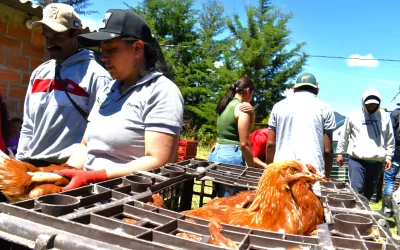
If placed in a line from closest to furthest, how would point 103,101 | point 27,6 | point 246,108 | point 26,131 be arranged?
Answer: point 103,101 < point 26,131 < point 27,6 < point 246,108

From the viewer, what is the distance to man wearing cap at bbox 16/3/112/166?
2887 millimetres

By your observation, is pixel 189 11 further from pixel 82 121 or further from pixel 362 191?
pixel 82 121

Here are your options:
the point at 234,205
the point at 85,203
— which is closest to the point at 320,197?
the point at 234,205

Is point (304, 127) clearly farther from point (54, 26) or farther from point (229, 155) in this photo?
point (54, 26)

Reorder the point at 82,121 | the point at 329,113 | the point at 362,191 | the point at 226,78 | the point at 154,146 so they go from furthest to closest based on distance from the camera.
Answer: the point at 226,78 < the point at 362,191 < the point at 329,113 < the point at 82,121 < the point at 154,146

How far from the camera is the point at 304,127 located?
4059 mm

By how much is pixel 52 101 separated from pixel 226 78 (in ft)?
76.6

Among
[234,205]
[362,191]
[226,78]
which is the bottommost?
[362,191]

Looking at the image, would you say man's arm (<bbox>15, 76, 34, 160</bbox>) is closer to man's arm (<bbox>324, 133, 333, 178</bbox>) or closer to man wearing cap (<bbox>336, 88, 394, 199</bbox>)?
man's arm (<bbox>324, 133, 333, 178</bbox>)

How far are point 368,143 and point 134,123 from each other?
16.4ft

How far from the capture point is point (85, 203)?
1395 millimetres

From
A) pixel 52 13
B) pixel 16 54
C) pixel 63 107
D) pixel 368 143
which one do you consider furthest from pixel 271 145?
pixel 16 54

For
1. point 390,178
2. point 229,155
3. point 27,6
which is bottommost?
point 390,178

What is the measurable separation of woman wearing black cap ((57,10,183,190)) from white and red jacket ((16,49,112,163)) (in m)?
0.55
